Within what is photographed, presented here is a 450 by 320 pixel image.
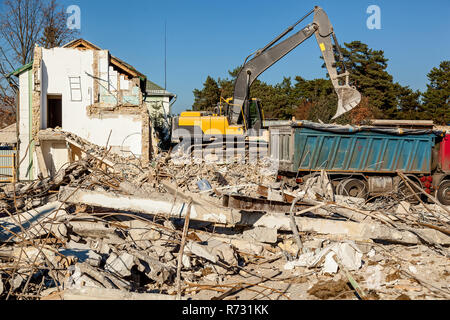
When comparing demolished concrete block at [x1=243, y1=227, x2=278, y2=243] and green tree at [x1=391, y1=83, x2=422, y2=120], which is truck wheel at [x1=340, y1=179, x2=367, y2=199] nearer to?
demolished concrete block at [x1=243, y1=227, x2=278, y2=243]

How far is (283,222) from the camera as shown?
21.1 ft

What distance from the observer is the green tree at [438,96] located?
33531 mm

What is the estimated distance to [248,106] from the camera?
15.4 meters

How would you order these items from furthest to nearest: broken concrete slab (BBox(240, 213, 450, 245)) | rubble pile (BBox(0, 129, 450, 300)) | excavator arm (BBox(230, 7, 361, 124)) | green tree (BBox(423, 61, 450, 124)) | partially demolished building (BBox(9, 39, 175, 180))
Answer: green tree (BBox(423, 61, 450, 124)) < partially demolished building (BBox(9, 39, 175, 180)) < excavator arm (BBox(230, 7, 361, 124)) < broken concrete slab (BBox(240, 213, 450, 245)) < rubble pile (BBox(0, 129, 450, 300))

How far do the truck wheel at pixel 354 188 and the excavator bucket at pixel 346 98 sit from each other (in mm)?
2482

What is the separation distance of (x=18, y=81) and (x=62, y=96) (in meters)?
1.89

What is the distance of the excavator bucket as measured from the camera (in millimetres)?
13282

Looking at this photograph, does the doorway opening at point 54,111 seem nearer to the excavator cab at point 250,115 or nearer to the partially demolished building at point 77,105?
the partially demolished building at point 77,105

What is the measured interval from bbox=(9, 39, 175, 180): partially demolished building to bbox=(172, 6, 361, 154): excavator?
2.27 meters

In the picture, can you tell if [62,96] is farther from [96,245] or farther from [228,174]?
[96,245]

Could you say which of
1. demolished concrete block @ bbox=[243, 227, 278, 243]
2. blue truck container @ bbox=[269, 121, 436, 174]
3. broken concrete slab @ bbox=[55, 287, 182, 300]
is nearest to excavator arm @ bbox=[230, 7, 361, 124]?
blue truck container @ bbox=[269, 121, 436, 174]

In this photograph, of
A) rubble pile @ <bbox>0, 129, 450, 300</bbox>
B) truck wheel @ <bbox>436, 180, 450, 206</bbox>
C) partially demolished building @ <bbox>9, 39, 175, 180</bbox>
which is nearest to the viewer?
rubble pile @ <bbox>0, 129, 450, 300</bbox>

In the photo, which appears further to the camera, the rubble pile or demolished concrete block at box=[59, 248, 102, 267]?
demolished concrete block at box=[59, 248, 102, 267]
